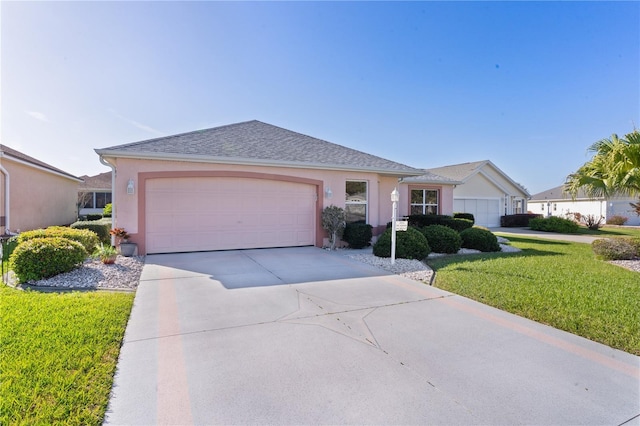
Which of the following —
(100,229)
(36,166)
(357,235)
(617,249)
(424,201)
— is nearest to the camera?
(617,249)

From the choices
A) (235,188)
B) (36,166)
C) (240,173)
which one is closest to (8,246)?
(36,166)

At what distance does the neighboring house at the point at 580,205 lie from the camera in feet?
99.9

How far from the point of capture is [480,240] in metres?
11.6

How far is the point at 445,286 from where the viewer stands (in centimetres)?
650

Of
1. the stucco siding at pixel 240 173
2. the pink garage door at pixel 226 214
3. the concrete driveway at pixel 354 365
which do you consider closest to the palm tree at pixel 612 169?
the stucco siding at pixel 240 173

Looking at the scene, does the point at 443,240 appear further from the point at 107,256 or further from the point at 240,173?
the point at 107,256

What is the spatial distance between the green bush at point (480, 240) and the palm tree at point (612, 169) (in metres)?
2.97

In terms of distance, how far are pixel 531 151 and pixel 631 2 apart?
1273cm

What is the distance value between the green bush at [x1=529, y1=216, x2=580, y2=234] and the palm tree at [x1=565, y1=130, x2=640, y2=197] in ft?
41.0

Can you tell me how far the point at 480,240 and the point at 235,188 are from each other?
9.17m

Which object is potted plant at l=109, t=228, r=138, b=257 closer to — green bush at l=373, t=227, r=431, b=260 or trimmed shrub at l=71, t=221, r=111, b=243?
trimmed shrub at l=71, t=221, r=111, b=243

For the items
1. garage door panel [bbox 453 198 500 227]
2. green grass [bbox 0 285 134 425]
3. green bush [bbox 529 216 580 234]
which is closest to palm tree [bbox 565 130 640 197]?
green grass [bbox 0 285 134 425]

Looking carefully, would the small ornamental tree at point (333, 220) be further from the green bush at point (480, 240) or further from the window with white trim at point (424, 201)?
the window with white trim at point (424, 201)

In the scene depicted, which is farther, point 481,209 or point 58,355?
point 481,209
